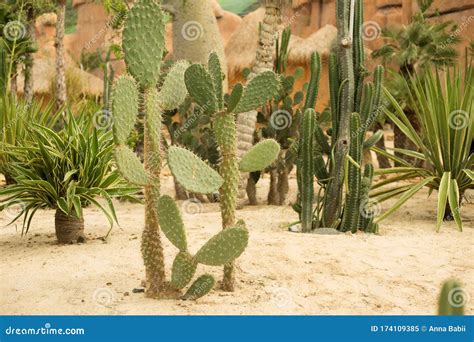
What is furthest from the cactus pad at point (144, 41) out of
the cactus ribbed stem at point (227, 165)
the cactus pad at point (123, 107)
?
the cactus ribbed stem at point (227, 165)

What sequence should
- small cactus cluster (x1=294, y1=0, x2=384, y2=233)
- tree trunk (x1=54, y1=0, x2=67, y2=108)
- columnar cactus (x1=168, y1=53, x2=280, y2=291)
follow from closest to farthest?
columnar cactus (x1=168, y1=53, x2=280, y2=291), small cactus cluster (x1=294, y1=0, x2=384, y2=233), tree trunk (x1=54, y1=0, x2=67, y2=108)

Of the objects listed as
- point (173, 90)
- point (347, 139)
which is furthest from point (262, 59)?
point (173, 90)

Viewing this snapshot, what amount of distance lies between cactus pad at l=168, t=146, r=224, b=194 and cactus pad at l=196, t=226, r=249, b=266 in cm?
21

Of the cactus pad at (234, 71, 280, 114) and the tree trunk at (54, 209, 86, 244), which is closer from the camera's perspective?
the cactus pad at (234, 71, 280, 114)

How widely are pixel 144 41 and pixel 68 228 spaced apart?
6.44 ft

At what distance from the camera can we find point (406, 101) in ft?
31.3

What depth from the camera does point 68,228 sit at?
4992 mm

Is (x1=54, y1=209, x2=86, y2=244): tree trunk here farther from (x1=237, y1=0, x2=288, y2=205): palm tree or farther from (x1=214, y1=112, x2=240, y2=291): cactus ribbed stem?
(x1=237, y1=0, x2=288, y2=205): palm tree

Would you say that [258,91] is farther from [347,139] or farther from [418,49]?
[418,49]

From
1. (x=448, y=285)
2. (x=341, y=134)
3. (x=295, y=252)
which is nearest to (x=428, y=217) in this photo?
(x=341, y=134)

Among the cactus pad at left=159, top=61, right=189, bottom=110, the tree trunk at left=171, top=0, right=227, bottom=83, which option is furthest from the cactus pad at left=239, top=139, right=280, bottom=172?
the tree trunk at left=171, top=0, right=227, bottom=83

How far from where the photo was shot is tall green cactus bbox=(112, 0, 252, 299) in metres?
3.24

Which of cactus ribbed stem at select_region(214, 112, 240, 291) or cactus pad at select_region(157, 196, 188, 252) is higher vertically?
cactus ribbed stem at select_region(214, 112, 240, 291)

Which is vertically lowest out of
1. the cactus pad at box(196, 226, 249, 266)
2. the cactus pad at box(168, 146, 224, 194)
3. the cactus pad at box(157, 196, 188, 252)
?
the cactus pad at box(196, 226, 249, 266)
